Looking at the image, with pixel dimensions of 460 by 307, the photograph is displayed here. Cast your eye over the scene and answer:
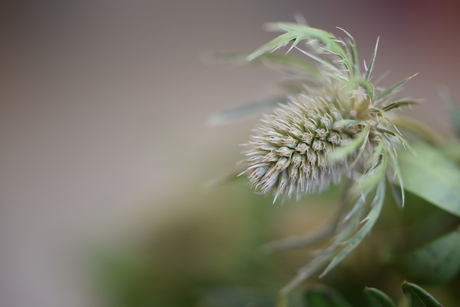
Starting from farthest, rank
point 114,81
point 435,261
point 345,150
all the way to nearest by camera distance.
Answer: point 114,81
point 435,261
point 345,150

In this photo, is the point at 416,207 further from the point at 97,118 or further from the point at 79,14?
the point at 79,14

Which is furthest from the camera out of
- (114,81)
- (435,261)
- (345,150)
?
(114,81)

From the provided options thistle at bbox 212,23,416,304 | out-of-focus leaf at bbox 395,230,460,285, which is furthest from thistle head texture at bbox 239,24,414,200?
out-of-focus leaf at bbox 395,230,460,285

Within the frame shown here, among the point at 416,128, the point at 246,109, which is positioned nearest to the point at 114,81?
the point at 246,109

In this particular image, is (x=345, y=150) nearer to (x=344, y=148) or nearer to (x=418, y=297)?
(x=344, y=148)

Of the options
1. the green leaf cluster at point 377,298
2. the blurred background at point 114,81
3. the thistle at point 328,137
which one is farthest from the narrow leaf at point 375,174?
the blurred background at point 114,81

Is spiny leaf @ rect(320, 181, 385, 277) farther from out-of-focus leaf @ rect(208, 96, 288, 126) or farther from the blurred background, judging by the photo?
the blurred background
